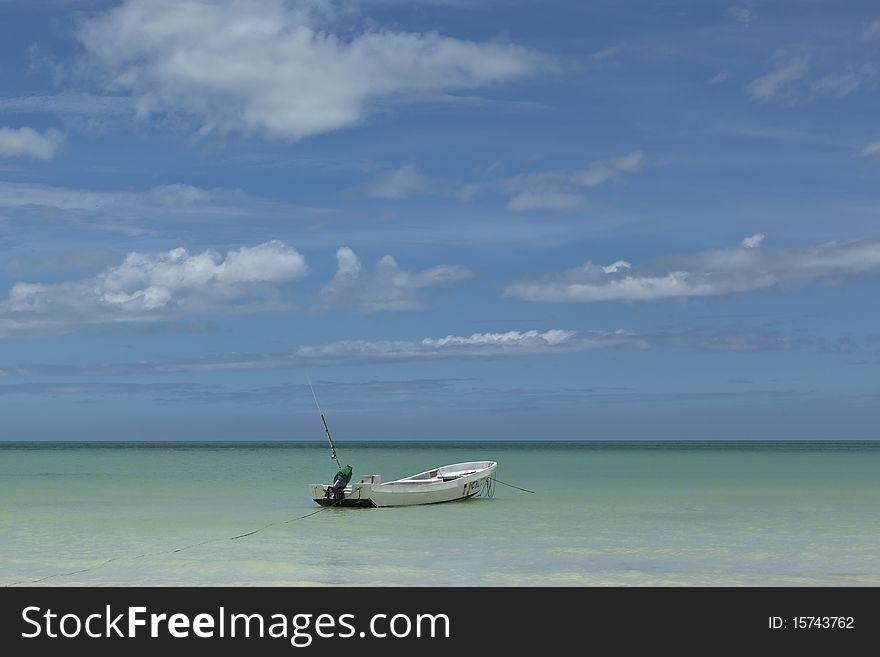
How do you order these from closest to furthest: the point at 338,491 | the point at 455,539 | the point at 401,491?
the point at 455,539
the point at 338,491
the point at 401,491

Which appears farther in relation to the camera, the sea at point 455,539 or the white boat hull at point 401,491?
the white boat hull at point 401,491

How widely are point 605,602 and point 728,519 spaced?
56.5 feet

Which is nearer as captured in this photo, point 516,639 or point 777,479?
point 516,639

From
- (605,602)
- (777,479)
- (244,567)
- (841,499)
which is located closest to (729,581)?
(605,602)

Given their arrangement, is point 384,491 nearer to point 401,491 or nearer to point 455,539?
point 401,491

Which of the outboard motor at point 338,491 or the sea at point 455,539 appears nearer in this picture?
the sea at point 455,539

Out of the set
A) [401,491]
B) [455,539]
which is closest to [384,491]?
[401,491]

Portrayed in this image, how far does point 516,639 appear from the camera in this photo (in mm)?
13852

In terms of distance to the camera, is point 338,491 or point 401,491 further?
point 401,491

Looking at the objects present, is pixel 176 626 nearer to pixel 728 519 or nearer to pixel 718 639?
pixel 718 639

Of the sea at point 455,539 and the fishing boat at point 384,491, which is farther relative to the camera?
A: the fishing boat at point 384,491

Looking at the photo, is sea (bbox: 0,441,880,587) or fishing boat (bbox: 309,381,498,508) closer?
sea (bbox: 0,441,880,587)

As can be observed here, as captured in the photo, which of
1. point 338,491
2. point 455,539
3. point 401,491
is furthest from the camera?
point 401,491

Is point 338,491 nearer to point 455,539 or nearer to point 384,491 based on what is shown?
point 384,491
